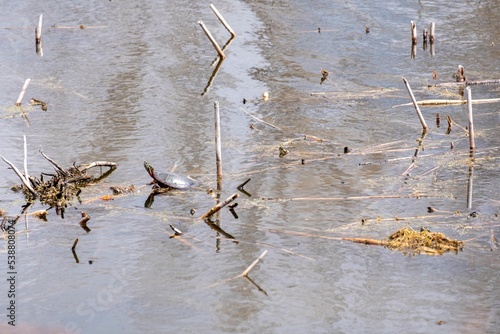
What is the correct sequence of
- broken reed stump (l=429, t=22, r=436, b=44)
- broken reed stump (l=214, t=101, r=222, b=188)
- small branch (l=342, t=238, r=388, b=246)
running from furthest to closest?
1. broken reed stump (l=429, t=22, r=436, b=44)
2. broken reed stump (l=214, t=101, r=222, b=188)
3. small branch (l=342, t=238, r=388, b=246)

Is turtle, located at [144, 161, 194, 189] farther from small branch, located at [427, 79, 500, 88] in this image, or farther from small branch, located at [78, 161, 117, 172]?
small branch, located at [427, 79, 500, 88]

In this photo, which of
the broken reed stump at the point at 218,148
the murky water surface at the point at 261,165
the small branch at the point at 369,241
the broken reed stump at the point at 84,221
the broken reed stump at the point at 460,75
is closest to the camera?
the murky water surface at the point at 261,165

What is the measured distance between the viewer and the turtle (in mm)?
6812

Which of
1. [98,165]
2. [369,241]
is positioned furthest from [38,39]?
[369,241]

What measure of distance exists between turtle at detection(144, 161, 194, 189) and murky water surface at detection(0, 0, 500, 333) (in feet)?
0.36

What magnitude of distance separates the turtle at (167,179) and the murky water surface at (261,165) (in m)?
0.11

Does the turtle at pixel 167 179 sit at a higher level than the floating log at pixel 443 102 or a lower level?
lower

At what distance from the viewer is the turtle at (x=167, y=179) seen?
6812 mm

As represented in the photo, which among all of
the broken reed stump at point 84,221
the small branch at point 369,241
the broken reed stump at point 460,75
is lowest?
the small branch at point 369,241

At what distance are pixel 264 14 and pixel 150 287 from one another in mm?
8389

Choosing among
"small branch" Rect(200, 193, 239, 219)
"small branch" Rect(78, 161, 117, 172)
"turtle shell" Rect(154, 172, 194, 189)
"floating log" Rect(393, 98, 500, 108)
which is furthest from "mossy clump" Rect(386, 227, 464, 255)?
"floating log" Rect(393, 98, 500, 108)

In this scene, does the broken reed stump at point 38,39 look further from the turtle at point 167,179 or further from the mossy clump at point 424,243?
the mossy clump at point 424,243

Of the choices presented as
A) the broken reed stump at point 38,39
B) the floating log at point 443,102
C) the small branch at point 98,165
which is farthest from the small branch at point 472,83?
the broken reed stump at point 38,39

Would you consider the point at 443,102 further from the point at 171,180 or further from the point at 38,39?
the point at 38,39
